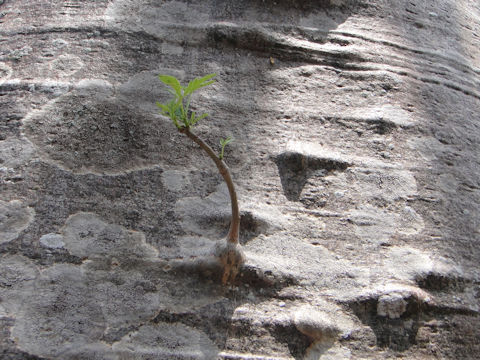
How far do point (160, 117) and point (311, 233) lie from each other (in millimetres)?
426

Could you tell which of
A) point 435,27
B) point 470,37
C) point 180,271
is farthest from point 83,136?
point 470,37

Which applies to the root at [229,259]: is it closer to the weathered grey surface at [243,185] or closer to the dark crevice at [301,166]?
the weathered grey surface at [243,185]

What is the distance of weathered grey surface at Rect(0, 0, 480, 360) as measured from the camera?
2.72 ft

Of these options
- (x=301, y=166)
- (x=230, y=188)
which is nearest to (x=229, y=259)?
(x=230, y=188)

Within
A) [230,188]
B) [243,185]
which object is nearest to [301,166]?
[243,185]

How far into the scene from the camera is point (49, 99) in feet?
3.51

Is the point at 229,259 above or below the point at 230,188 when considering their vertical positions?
below

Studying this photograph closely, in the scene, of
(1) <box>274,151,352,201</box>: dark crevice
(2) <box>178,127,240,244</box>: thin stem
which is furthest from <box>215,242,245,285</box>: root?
(1) <box>274,151,352,201</box>: dark crevice

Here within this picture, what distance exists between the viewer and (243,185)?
1.03 m

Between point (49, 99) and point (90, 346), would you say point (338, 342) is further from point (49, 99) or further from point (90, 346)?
point (49, 99)

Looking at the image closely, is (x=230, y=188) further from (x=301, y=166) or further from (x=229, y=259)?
(x=301, y=166)

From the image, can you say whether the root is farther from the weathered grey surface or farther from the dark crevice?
the dark crevice

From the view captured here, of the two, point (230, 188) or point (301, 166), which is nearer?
point (230, 188)

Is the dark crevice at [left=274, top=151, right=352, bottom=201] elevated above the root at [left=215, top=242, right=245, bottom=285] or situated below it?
above
